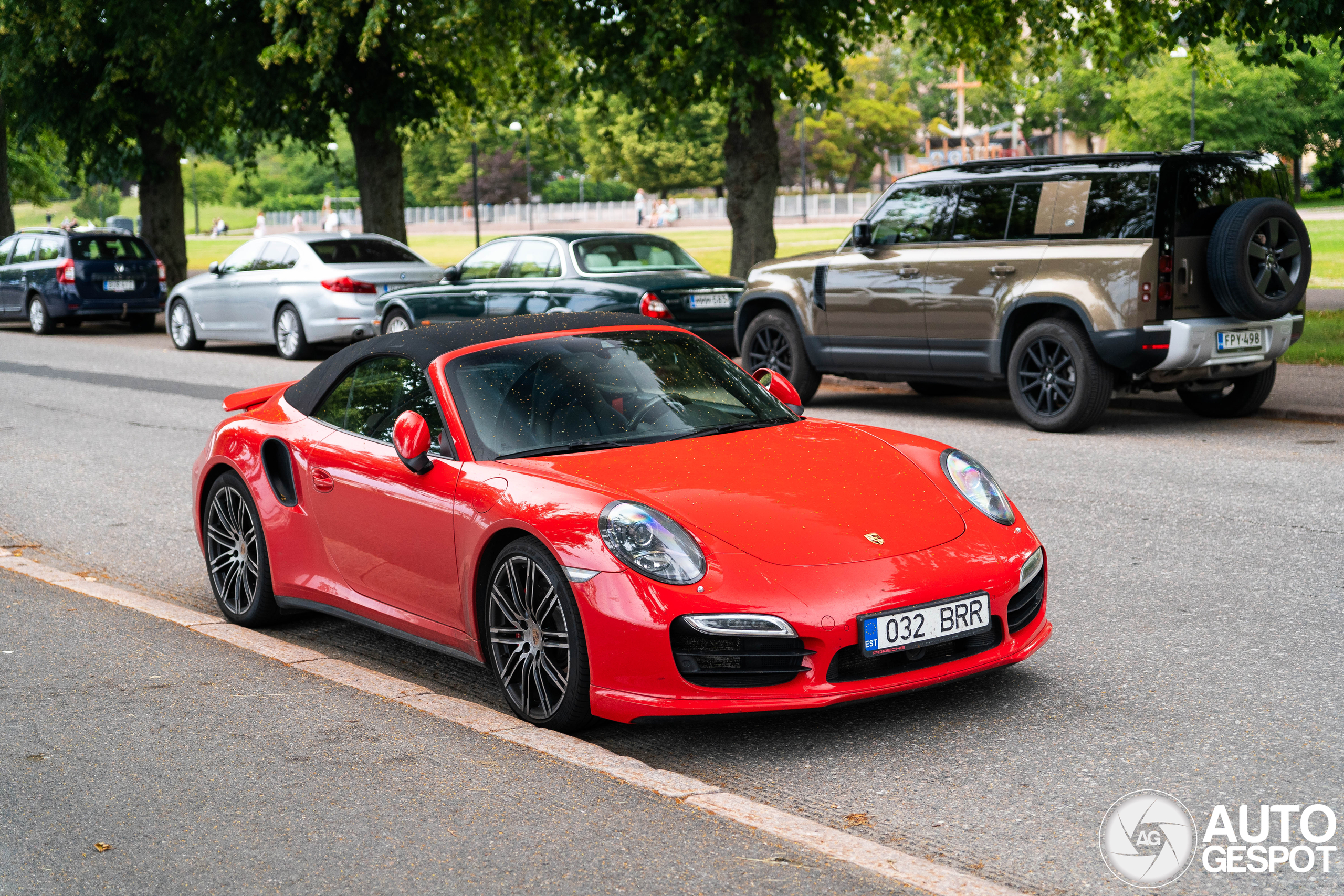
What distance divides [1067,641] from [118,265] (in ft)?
75.0

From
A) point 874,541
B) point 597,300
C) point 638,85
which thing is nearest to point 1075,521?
point 874,541

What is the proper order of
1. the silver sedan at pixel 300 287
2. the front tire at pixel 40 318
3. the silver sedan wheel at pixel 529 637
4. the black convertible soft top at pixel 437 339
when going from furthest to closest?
the front tire at pixel 40 318 < the silver sedan at pixel 300 287 < the black convertible soft top at pixel 437 339 < the silver sedan wheel at pixel 529 637

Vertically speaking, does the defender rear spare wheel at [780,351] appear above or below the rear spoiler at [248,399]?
below

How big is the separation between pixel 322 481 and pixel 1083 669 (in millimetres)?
2866

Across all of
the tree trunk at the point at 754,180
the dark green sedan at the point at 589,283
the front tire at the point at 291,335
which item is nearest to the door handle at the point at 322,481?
the dark green sedan at the point at 589,283

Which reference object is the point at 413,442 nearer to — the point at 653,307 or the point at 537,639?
the point at 537,639

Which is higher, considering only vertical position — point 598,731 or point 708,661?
point 708,661

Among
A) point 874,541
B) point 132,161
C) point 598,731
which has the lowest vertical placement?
point 598,731

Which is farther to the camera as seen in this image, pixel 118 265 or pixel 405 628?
pixel 118 265

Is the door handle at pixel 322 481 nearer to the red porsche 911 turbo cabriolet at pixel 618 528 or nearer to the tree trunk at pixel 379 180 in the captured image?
the red porsche 911 turbo cabriolet at pixel 618 528

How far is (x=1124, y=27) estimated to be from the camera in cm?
2098

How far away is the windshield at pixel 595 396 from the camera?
514cm

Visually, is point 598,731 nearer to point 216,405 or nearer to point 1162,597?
point 1162,597

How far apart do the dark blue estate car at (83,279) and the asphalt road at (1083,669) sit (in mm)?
15075
